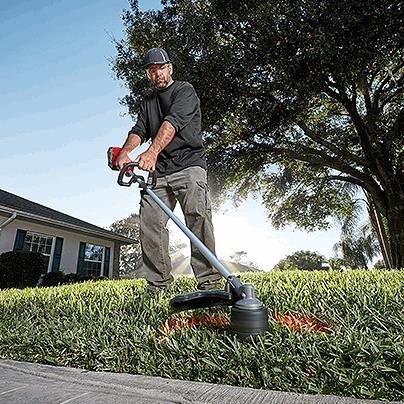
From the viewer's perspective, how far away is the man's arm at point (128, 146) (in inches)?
101

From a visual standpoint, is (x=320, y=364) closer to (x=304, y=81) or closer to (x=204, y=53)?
(x=304, y=81)

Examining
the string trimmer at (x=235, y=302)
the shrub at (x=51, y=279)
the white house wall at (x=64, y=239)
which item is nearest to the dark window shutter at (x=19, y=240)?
the white house wall at (x=64, y=239)

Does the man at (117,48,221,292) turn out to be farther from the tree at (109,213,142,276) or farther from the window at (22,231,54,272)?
the tree at (109,213,142,276)

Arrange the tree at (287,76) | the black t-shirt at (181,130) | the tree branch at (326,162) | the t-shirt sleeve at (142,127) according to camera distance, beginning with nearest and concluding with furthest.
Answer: the black t-shirt at (181,130) < the t-shirt sleeve at (142,127) < the tree at (287,76) < the tree branch at (326,162)

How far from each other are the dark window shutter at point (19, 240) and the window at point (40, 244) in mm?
139

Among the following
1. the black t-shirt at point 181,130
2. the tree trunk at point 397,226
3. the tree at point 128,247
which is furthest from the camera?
the tree at point 128,247

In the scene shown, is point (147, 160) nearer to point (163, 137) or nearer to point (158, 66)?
point (163, 137)

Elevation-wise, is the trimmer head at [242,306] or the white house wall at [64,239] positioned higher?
the white house wall at [64,239]

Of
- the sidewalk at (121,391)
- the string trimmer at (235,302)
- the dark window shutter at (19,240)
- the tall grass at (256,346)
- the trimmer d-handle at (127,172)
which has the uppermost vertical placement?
the dark window shutter at (19,240)

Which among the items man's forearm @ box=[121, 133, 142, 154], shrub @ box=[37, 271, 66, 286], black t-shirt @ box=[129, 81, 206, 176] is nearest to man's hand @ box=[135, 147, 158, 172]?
black t-shirt @ box=[129, 81, 206, 176]

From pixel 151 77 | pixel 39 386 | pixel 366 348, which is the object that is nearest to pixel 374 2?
pixel 151 77

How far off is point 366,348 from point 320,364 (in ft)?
0.62

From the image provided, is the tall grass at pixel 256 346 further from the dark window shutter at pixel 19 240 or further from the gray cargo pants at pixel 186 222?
the dark window shutter at pixel 19 240

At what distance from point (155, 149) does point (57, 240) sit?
36.0 feet
